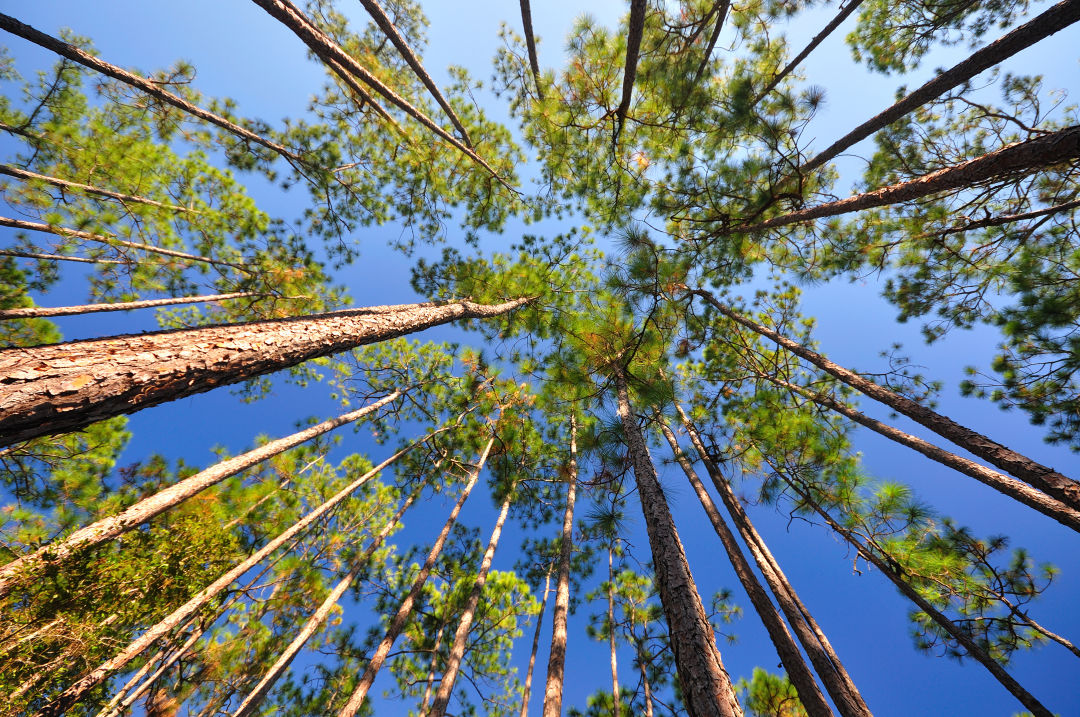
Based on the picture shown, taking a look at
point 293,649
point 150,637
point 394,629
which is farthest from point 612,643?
point 150,637

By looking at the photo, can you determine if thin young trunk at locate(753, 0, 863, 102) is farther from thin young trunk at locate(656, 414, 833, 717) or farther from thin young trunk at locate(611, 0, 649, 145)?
thin young trunk at locate(656, 414, 833, 717)

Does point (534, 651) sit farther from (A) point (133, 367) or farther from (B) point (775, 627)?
(A) point (133, 367)

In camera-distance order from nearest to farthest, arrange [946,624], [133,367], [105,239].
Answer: [133,367] < [946,624] < [105,239]

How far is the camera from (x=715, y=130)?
467cm

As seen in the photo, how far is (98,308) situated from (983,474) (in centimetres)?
1207

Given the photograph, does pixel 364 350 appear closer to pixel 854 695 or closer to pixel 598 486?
pixel 598 486

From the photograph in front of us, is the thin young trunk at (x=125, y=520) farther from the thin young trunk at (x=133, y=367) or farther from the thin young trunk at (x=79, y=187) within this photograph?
the thin young trunk at (x=79, y=187)

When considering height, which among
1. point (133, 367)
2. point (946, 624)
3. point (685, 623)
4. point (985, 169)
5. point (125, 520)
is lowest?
point (685, 623)

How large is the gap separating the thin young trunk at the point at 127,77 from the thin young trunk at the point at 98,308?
9.31 feet

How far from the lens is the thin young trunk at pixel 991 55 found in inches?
117

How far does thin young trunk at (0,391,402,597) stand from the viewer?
9.51 ft

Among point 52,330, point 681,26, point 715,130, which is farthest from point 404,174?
point 52,330

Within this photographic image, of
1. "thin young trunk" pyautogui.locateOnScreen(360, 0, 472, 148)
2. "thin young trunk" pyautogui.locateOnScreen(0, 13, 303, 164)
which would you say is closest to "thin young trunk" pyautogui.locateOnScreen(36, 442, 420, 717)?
"thin young trunk" pyautogui.locateOnScreen(0, 13, 303, 164)

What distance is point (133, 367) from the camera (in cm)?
159
